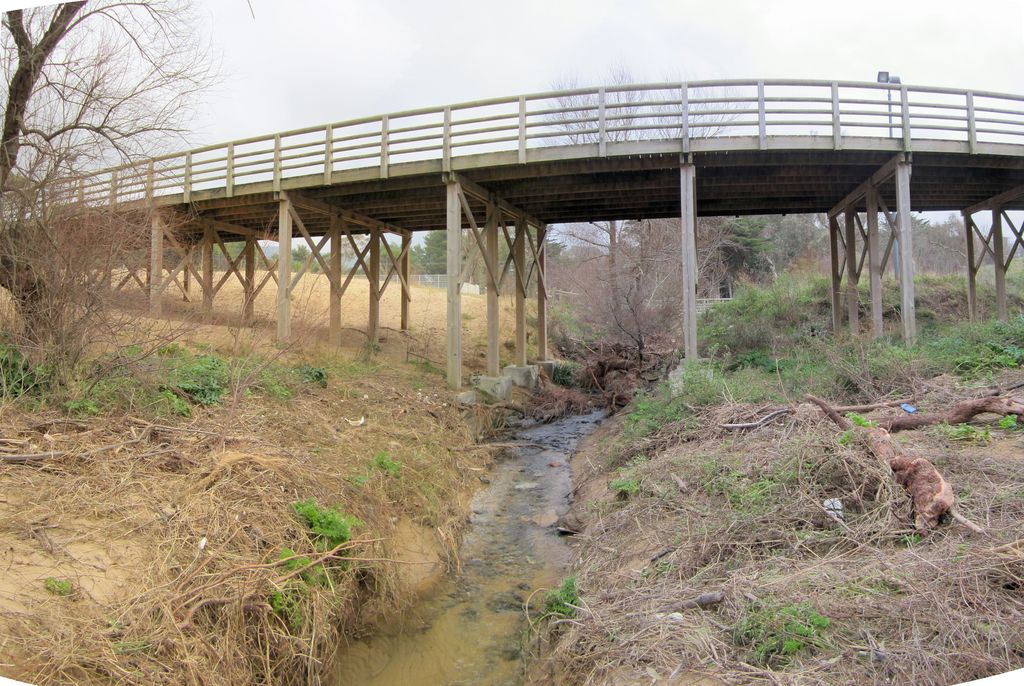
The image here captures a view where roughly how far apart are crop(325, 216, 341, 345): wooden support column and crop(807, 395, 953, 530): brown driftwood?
1342 cm

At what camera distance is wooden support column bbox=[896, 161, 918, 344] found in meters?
12.6

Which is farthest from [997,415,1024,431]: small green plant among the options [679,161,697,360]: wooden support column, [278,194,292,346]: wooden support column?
[278,194,292,346]: wooden support column

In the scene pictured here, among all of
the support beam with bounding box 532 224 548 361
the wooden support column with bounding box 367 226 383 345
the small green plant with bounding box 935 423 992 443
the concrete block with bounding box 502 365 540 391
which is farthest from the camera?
the support beam with bounding box 532 224 548 361

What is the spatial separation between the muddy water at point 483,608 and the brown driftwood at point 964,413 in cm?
409

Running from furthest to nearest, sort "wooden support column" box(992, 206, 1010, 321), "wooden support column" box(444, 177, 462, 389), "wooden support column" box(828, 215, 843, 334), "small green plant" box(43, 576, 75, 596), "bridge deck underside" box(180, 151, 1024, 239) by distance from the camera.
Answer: "wooden support column" box(828, 215, 843, 334), "wooden support column" box(992, 206, 1010, 321), "wooden support column" box(444, 177, 462, 389), "bridge deck underside" box(180, 151, 1024, 239), "small green plant" box(43, 576, 75, 596)

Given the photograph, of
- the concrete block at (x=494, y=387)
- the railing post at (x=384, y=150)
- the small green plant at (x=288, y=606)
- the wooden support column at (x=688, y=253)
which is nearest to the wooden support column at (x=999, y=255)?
the wooden support column at (x=688, y=253)

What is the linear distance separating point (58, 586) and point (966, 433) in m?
7.97

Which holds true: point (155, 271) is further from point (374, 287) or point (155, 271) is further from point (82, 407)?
point (374, 287)

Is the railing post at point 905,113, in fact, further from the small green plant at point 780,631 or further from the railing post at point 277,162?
the railing post at point 277,162

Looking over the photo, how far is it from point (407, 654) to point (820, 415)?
201 inches

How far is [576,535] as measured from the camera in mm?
7250

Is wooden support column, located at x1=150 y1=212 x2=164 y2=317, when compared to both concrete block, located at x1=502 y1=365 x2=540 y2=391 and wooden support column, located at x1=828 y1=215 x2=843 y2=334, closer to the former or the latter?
concrete block, located at x1=502 y1=365 x2=540 y2=391

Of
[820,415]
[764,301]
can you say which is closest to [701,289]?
[764,301]

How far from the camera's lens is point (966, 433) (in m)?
5.89
